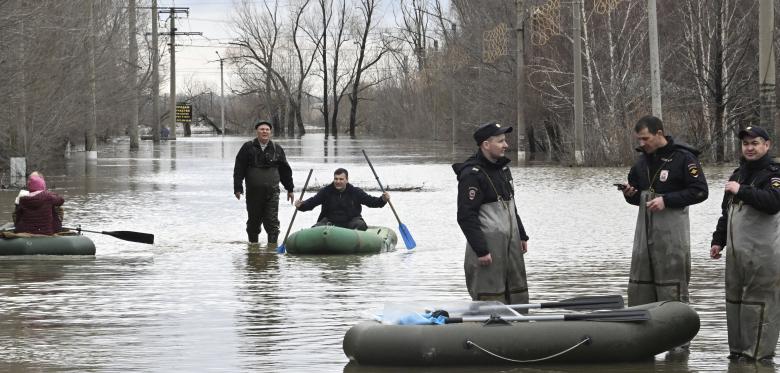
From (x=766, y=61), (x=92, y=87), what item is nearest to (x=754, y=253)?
(x=766, y=61)

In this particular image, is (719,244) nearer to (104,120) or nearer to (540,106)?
(540,106)

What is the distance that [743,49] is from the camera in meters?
49.2

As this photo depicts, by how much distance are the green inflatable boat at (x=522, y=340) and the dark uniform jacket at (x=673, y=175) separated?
2.69 feet

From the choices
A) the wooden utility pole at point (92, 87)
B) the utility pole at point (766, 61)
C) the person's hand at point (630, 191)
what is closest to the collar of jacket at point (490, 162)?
the person's hand at point (630, 191)

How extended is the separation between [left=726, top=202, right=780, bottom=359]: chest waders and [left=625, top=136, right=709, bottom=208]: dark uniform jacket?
363 mm

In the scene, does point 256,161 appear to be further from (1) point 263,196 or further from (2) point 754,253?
(2) point 754,253

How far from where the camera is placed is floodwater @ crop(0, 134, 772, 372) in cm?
1014

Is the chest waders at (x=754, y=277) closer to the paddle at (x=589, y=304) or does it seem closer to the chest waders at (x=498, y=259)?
the paddle at (x=589, y=304)

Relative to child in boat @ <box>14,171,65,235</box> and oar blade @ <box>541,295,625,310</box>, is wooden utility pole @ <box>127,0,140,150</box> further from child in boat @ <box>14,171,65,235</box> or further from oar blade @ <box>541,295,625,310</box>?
oar blade @ <box>541,295,625,310</box>

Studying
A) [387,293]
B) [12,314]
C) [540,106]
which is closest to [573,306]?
[387,293]

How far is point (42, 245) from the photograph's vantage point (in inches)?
688

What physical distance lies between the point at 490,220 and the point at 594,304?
3.05 ft

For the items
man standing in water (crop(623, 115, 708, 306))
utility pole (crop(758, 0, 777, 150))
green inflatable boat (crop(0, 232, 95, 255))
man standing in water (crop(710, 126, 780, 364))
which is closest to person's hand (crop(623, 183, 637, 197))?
man standing in water (crop(623, 115, 708, 306))

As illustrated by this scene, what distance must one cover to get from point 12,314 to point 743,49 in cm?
4027
